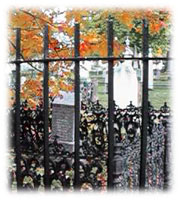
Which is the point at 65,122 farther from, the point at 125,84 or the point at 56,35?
the point at 125,84

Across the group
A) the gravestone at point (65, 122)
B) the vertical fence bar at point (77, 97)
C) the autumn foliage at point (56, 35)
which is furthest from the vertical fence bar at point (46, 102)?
the gravestone at point (65, 122)

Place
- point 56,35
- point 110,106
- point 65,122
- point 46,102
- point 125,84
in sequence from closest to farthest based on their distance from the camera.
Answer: point 110,106, point 46,102, point 56,35, point 65,122, point 125,84

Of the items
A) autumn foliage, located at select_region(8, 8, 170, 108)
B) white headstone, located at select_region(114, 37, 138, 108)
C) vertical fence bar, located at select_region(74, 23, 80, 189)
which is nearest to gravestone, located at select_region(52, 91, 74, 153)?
autumn foliage, located at select_region(8, 8, 170, 108)

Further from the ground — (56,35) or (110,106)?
(56,35)

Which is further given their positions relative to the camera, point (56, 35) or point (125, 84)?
point (125, 84)

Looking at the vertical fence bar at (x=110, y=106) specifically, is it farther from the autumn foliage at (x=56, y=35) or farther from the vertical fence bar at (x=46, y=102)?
the autumn foliage at (x=56, y=35)

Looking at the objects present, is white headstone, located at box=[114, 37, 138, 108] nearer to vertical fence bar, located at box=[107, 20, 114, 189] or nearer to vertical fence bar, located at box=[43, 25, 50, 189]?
vertical fence bar, located at box=[43, 25, 50, 189]

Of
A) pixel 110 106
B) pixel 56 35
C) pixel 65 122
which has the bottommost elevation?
pixel 65 122

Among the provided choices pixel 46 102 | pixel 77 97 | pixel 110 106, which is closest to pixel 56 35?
pixel 46 102

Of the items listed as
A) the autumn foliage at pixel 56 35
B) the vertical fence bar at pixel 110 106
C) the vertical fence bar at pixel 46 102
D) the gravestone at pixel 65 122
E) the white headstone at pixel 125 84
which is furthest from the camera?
the white headstone at pixel 125 84

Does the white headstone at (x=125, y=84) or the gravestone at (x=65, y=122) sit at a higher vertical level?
the white headstone at (x=125, y=84)

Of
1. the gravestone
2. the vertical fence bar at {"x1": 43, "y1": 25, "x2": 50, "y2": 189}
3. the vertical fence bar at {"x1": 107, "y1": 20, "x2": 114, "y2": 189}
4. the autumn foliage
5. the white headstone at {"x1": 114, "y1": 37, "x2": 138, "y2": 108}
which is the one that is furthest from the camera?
the white headstone at {"x1": 114, "y1": 37, "x2": 138, "y2": 108}

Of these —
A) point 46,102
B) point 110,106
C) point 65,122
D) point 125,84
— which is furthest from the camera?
point 125,84
